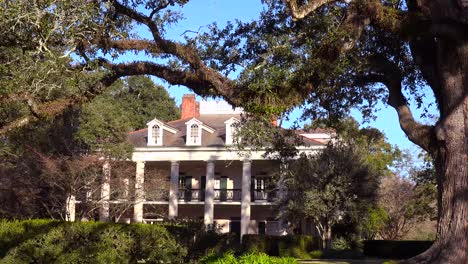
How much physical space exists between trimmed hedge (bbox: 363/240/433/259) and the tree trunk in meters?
23.7

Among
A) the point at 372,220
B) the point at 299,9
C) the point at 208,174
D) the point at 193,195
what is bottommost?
the point at 372,220

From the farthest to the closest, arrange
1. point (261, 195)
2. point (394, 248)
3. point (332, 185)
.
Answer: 1. point (261, 195)
2. point (394, 248)
3. point (332, 185)

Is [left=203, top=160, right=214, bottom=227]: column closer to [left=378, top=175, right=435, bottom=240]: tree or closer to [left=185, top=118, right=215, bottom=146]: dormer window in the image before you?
[left=185, top=118, right=215, bottom=146]: dormer window

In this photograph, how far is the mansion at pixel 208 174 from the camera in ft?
153

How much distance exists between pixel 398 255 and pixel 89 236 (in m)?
21.3

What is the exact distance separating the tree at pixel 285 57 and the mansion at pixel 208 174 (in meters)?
27.7

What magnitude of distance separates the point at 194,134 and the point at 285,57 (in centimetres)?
3367

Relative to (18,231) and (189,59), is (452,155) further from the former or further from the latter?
(18,231)

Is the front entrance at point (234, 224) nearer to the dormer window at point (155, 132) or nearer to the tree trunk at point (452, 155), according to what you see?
the dormer window at point (155, 132)

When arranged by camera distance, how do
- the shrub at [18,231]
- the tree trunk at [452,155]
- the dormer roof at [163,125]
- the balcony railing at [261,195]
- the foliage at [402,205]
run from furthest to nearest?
1. the foliage at [402,205]
2. the dormer roof at [163,125]
3. the balcony railing at [261,195]
4. the shrub at [18,231]
5. the tree trunk at [452,155]

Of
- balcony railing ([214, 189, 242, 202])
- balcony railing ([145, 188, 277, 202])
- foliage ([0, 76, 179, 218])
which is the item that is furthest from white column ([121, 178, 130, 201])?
balcony railing ([214, 189, 242, 202])

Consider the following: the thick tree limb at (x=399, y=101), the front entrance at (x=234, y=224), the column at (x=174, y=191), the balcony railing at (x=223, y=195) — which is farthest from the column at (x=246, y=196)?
the thick tree limb at (x=399, y=101)

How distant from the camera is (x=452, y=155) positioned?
49.7 ft

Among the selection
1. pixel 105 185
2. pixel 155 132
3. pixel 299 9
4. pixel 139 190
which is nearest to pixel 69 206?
pixel 105 185
